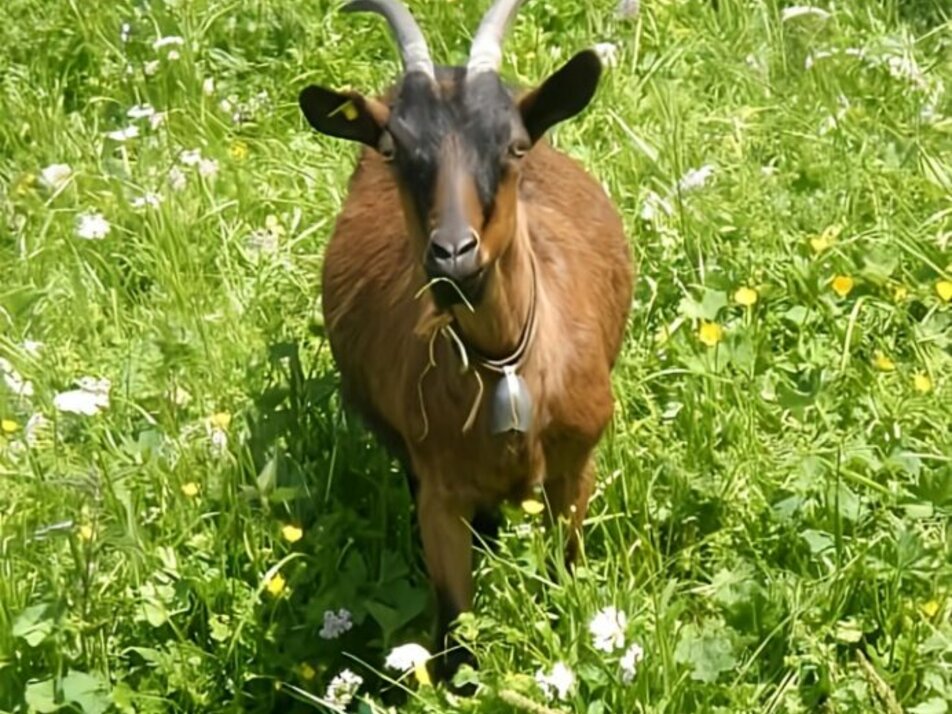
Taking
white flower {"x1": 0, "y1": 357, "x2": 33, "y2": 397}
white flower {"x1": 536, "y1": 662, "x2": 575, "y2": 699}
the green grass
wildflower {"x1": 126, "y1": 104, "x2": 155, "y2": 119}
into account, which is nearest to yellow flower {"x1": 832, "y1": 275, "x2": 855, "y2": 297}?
the green grass

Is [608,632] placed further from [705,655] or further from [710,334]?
[710,334]

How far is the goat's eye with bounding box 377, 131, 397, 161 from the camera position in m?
4.57

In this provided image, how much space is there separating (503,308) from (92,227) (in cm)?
209

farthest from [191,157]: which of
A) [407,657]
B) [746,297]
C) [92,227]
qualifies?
[407,657]

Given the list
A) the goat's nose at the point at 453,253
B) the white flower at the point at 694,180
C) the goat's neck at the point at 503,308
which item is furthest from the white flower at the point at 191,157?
the goat's nose at the point at 453,253

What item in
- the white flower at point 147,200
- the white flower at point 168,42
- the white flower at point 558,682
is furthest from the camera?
the white flower at point 168,42

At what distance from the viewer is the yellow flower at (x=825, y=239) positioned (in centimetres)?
611

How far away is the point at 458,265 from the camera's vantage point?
14.1 feet

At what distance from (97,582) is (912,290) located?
247cm

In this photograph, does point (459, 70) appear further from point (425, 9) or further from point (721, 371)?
point (425, 9)

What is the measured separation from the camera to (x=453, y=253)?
169 inches

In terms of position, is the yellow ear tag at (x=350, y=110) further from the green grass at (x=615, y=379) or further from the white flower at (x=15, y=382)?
the white flower at (x=15, y=382)

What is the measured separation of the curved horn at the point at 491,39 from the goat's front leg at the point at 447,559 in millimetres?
1000

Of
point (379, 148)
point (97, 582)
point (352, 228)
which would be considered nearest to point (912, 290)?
point (352, 228)
